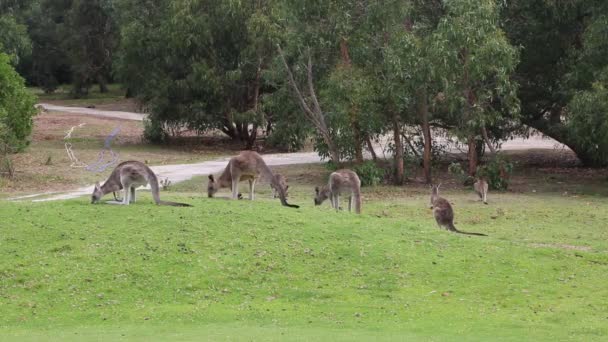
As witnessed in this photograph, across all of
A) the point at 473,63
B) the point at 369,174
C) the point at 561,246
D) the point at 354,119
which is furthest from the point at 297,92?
the point at 561,246

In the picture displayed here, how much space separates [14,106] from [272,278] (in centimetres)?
2094

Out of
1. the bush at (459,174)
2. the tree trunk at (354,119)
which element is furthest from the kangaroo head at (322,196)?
the bush at (459,174)

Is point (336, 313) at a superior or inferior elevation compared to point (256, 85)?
inferior

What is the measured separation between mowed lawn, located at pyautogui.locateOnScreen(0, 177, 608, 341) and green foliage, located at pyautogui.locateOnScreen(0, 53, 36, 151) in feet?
46.8

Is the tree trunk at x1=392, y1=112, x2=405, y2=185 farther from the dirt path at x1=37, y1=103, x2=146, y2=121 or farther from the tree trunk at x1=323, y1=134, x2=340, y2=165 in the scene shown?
the dirt path at x1=37, y1=103, x2=146, y2=121

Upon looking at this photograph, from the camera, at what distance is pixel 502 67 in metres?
29.0

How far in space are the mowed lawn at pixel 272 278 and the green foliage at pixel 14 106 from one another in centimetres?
1425

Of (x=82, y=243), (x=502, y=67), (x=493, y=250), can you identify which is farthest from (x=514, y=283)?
(x=502, y=67)

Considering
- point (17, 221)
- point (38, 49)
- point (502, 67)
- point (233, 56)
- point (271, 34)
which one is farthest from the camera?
point (38, 49)

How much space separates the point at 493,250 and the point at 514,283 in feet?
5.95

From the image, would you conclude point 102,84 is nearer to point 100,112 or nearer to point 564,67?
point 100,112

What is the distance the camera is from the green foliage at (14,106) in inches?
1258

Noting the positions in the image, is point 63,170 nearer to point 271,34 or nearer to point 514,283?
point 271,34

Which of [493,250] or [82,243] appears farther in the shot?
[493,250]
